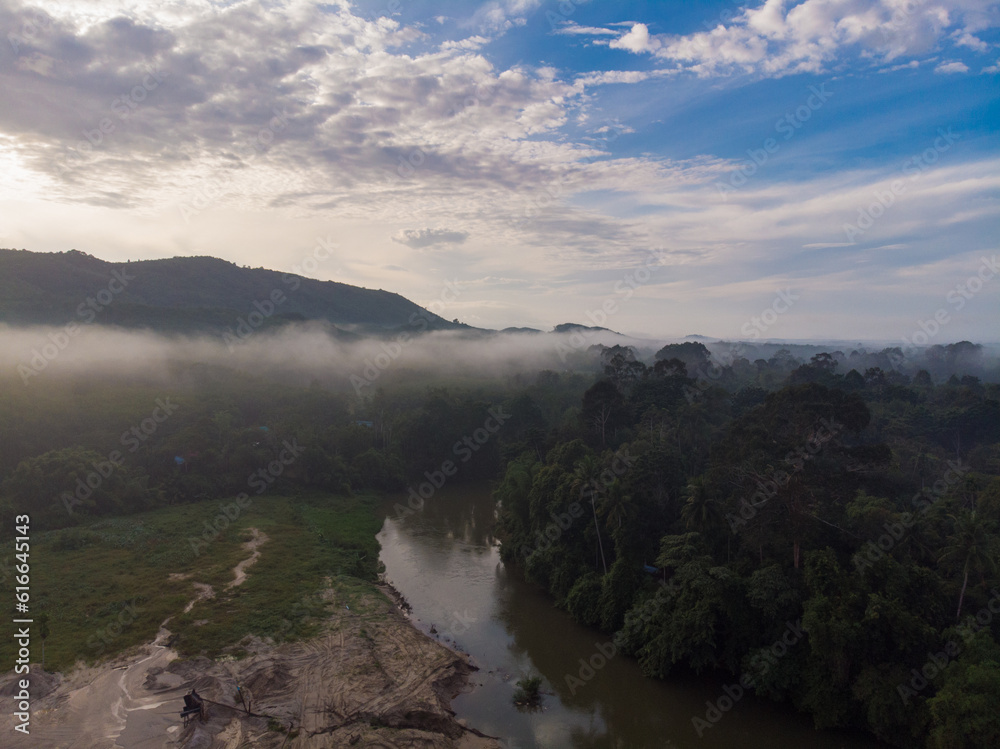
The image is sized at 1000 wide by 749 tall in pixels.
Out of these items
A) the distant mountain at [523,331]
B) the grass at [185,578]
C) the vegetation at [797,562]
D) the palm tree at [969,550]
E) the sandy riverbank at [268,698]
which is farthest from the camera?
the distant mountain at [523,331]

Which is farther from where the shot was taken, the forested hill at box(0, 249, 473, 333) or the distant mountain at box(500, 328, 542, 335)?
the distant mountain at box(500, 328, 542, 335)

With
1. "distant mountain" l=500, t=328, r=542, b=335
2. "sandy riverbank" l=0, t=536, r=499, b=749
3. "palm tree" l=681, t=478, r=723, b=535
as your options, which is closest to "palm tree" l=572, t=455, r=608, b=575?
"palm tree" l=681, t=478, r=723, b=535

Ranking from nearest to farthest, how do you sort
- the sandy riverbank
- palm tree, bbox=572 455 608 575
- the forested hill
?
the sandy riverbank < palm tree, bbox=572 455 608 575 < the forested hill

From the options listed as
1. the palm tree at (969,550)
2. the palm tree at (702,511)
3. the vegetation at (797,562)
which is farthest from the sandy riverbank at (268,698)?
the palm tree at (969,550)

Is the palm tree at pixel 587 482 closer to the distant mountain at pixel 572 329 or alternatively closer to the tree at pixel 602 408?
the tree at pixel 602 408

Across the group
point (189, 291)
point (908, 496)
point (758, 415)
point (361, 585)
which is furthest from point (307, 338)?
point (908, 496)

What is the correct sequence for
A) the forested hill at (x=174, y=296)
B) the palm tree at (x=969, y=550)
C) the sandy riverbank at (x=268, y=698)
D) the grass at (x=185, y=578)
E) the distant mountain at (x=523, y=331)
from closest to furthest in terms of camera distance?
the sandy riverbank at (x=268, y=698) → the palm tree at (x=969, y=550) → the grass at (x=185, y=578) → the forested hill at (x=174, y=296) → the distant mountain at (x=523, y=331)

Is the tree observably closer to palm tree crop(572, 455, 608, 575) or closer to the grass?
palm tree crop(572, 455, 608, 575)

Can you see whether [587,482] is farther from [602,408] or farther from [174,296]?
[174,296]

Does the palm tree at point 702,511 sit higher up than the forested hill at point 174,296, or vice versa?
the forested hill at point 174,296
